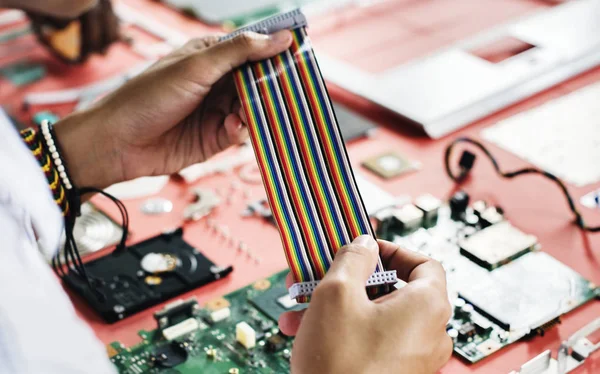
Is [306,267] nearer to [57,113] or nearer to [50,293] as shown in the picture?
[50,293]

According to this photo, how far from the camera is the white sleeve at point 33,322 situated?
86 cm

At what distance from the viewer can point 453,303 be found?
61.9 inches

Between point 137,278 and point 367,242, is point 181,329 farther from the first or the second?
point 367,242

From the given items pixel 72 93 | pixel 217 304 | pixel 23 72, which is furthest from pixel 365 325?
pixel 23 72

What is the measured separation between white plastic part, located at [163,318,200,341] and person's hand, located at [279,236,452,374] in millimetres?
470

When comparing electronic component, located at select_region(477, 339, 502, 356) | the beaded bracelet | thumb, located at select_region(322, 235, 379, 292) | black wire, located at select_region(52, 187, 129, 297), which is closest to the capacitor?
electronic component, located at select_region(477, 339, 502, 356)

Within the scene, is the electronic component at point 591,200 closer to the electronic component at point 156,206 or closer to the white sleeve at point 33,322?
the electronic component at point 156,206

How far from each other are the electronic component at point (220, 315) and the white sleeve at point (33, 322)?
616 millimetres

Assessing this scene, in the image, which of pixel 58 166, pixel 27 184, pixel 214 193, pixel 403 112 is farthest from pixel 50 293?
pixel 403 112

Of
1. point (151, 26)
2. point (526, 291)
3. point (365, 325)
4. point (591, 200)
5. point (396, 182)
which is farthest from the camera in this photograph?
point (151, 26)

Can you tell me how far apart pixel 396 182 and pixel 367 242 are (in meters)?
0.85

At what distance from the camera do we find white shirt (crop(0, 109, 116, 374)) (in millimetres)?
863

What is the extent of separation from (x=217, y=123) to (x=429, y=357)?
0.81m

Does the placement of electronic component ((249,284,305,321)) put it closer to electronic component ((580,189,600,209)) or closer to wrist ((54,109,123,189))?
wrist ((54,109,123,189))
